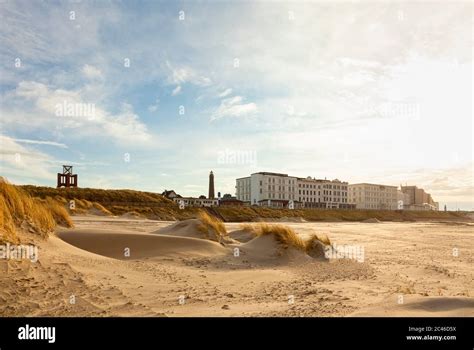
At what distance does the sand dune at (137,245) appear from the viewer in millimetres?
11133

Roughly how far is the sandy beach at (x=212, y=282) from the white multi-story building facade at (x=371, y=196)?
387 feet

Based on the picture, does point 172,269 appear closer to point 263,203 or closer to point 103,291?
point 103,291

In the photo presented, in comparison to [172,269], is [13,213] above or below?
above

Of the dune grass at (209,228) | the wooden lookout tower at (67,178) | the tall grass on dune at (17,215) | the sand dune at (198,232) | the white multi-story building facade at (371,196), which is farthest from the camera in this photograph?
the white multi-story building facade at (371,196)

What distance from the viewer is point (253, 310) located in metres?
5.53

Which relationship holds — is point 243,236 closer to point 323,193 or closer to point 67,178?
point 67,178

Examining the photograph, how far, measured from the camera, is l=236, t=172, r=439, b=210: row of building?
104m

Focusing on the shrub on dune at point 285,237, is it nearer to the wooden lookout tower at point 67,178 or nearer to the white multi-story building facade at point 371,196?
the wooden lookout tower at point 67,178

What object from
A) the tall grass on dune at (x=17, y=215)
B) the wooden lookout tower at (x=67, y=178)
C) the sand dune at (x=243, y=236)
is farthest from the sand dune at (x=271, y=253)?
the wooden lookout tower at (x=67, y=178)

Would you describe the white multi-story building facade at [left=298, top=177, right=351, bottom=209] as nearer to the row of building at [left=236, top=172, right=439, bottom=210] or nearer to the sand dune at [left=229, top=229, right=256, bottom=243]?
the row of building at [left=236, top=172, right=439, bottom=210]

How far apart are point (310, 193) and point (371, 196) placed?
93.8ft
